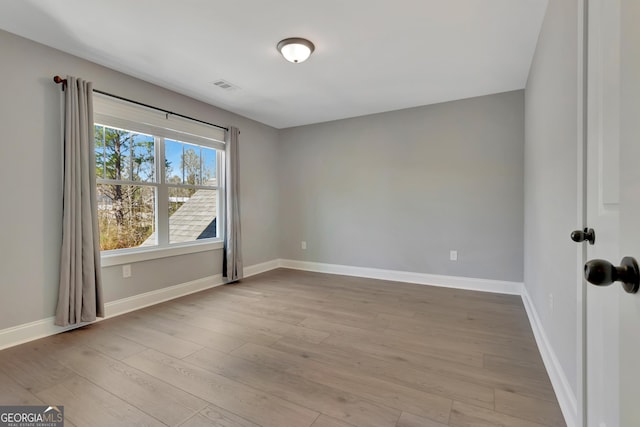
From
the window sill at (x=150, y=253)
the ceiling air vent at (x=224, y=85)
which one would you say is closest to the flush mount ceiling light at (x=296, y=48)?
the ceiling air vent at (x=224, y=85)

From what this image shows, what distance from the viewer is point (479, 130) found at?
3650 millimetres

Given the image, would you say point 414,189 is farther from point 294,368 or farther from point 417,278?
point 294,368

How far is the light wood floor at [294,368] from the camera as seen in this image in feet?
4.97

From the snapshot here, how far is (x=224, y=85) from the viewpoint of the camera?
130 inches

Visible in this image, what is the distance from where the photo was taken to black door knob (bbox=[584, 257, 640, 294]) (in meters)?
0.45

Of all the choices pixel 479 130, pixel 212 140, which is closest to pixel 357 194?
pixel 479 130

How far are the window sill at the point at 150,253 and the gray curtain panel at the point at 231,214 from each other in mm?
217

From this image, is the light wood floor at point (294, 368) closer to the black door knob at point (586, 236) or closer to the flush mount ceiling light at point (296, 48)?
the black door knob at point (586, 236)

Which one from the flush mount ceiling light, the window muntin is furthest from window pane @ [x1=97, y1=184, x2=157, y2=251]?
the flush mount ceiling light

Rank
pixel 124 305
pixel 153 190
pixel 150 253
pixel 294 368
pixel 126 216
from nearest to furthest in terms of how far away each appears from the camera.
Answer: pixel 294 368 < pixel 124 305 < pixel 126 216 < pixel 150 253 < pixel 153 190

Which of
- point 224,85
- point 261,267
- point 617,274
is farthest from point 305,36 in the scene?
point 261,267

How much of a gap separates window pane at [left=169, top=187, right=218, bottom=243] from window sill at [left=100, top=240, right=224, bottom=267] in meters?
0.13

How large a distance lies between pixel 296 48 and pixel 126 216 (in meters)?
2.54

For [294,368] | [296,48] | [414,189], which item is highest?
[296,48]
